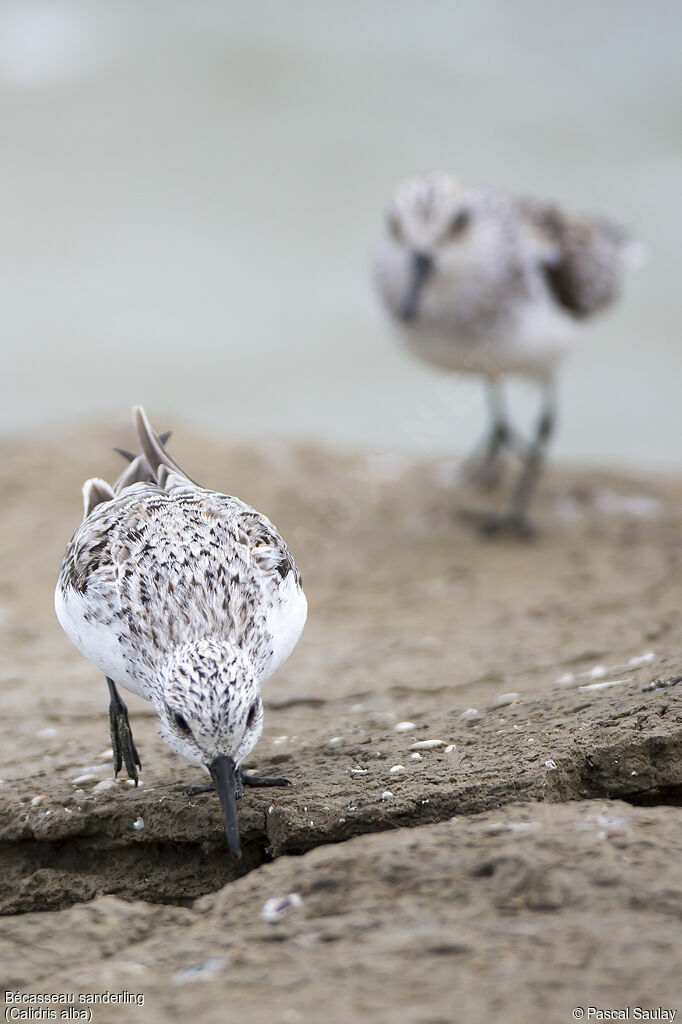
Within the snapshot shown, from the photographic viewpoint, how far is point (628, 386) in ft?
43.1

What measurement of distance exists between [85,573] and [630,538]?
4.59 m

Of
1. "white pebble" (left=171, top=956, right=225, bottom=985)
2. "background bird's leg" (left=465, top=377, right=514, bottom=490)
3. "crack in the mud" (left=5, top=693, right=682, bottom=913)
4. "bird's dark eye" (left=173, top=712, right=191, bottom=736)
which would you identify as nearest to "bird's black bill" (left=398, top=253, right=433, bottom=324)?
"background bird's leg" (left=465, top=377, right=514, bottom=490)

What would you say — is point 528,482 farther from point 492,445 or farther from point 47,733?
point 47,733

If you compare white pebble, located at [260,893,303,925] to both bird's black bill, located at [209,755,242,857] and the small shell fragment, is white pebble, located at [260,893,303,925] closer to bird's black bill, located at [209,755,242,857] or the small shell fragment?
bird's black bill, located at [209,755,242,857]

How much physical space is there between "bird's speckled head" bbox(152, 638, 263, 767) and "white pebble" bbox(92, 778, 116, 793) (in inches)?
19.5

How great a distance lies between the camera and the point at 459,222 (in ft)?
27.3

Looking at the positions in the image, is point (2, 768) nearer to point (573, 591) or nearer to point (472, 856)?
point (472, 856)

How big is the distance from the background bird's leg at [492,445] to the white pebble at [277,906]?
6.05 metres

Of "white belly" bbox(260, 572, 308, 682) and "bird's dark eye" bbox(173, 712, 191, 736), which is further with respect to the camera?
"white belly" bbox(260, 572, 308, 682)

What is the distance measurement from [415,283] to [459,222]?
1.95 ft

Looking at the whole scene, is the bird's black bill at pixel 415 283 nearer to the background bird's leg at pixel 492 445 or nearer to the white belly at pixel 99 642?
the background bird's leg at pixel 492 445

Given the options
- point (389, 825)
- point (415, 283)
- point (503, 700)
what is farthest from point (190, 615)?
point (415, 283)

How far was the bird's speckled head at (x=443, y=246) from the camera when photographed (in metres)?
8.19

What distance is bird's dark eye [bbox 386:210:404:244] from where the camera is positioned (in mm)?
8398
